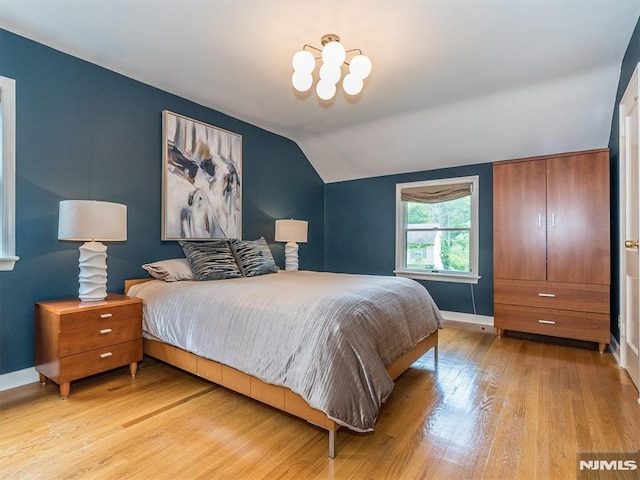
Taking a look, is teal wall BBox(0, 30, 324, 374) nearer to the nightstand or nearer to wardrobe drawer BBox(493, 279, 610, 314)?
the nightstand

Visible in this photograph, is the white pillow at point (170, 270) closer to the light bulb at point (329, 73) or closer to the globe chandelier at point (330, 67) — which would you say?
the globe chandelier at point (330, 67)

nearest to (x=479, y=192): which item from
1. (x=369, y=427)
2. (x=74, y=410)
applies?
(x=369, y=427)

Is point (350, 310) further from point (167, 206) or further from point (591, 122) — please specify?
point (591, 122)

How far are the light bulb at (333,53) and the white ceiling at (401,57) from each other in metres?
0.26

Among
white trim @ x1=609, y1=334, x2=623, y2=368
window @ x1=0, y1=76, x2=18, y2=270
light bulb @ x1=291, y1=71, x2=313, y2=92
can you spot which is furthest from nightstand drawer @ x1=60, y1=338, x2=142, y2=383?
white trim @ x1=609, y1=334, x2=623, y2=368

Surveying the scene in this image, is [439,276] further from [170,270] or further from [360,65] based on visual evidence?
[170,270]

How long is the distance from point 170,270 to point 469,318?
3556 mm

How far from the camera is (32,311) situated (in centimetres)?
237

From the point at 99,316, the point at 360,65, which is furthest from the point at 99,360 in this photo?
the point at 360,65

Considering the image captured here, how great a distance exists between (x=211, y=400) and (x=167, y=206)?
1.84 m

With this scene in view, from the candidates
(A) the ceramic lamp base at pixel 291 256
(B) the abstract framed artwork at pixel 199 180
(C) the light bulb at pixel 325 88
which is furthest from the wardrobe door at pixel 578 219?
(B) the abstract framed artwork at pixel 199 180

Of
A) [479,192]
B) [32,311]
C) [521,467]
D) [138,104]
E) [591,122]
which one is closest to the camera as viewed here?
[521,467]

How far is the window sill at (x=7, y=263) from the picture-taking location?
2209 mm

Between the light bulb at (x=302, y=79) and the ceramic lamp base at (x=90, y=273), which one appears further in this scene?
the ceramic lamp base at (x=90, y=273)
